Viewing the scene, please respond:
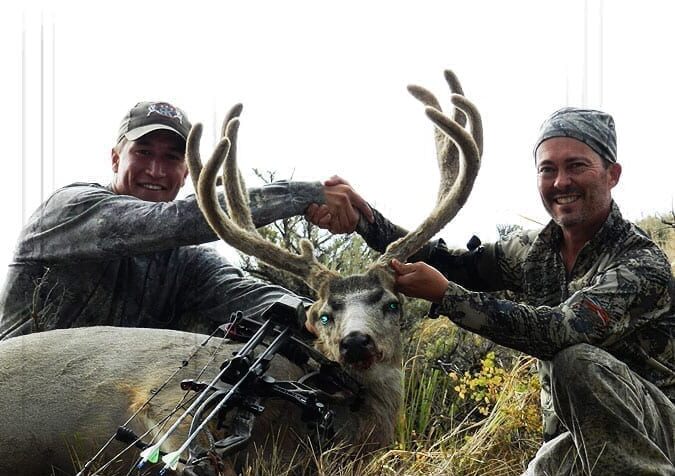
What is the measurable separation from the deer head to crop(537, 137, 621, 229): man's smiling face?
0.49 metres

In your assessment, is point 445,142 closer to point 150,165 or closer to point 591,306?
point 591,306

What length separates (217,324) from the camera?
581 centimetres

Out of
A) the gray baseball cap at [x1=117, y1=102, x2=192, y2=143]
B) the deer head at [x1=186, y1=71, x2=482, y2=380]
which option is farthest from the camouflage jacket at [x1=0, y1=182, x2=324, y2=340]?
the gray baseball cap at [x1=117, y1=102, x2=192, y2=143]

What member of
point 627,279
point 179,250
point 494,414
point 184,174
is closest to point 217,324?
point 179,250

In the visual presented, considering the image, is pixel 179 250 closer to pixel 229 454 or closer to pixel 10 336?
pixel 10 336

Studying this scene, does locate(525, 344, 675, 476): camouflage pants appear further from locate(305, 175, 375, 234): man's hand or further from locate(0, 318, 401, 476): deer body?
locate(305, 175, 375, 234): man's hand

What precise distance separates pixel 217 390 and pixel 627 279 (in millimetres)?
1758

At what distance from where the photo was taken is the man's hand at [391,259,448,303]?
4320mm

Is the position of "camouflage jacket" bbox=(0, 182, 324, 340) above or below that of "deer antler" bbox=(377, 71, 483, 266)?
below

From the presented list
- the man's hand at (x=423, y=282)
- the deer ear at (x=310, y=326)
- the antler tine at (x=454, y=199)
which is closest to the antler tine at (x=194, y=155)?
the deer ear at (x=310, y=326)

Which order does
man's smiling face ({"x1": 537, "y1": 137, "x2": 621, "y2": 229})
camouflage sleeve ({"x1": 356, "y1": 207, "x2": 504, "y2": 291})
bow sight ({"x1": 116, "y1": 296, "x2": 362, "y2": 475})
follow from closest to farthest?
bow sight ({"x1": 116, "y1": 296, "x2": 362, "y2": 475})
man's smiling face ({"x1": 537, "y1": 137, "x2": 621, "y2": 229})
camouflage sleeve ({"x1": 356, "y1": 207, "x2": 504, "y2": 291})

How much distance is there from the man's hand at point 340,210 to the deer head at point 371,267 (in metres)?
0.28

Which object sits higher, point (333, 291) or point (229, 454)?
point (333, 291)

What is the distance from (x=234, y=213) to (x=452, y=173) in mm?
1160
